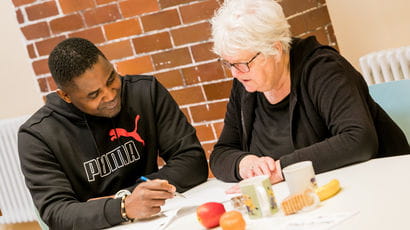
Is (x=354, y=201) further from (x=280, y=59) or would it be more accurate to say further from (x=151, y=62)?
(x=151, y=62)

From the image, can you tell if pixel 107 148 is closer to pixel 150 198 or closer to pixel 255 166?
pixel 150 198

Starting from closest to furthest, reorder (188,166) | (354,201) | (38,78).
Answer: (354,201), (188,166), (38,78)

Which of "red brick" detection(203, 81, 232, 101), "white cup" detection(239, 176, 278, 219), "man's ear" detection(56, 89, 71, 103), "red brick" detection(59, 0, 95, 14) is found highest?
"red brick" detection(59, 0, 95, 14)

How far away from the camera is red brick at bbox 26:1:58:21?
378cm

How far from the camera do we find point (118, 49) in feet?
11.9

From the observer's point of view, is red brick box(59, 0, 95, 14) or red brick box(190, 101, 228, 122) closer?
red brick box(190, 101, 228, 122)

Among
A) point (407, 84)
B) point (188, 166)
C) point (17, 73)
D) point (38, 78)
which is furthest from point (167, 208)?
point (17, 73)

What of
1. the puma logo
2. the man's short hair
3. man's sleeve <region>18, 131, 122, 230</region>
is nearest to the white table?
man's sleeve <region>18, 131, 122, 230</region>

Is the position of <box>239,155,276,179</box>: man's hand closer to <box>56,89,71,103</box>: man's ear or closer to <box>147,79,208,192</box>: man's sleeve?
<box>147,79,208,192</box>: man's sleeve

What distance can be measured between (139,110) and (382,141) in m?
0.95

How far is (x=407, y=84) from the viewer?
2334mm

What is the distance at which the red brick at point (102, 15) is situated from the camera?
3584mm

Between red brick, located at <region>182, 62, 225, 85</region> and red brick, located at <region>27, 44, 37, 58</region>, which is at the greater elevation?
red brick, located at <region>27, 44, 37, 58</region>

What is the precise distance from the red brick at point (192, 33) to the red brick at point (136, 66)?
0.21 meters
